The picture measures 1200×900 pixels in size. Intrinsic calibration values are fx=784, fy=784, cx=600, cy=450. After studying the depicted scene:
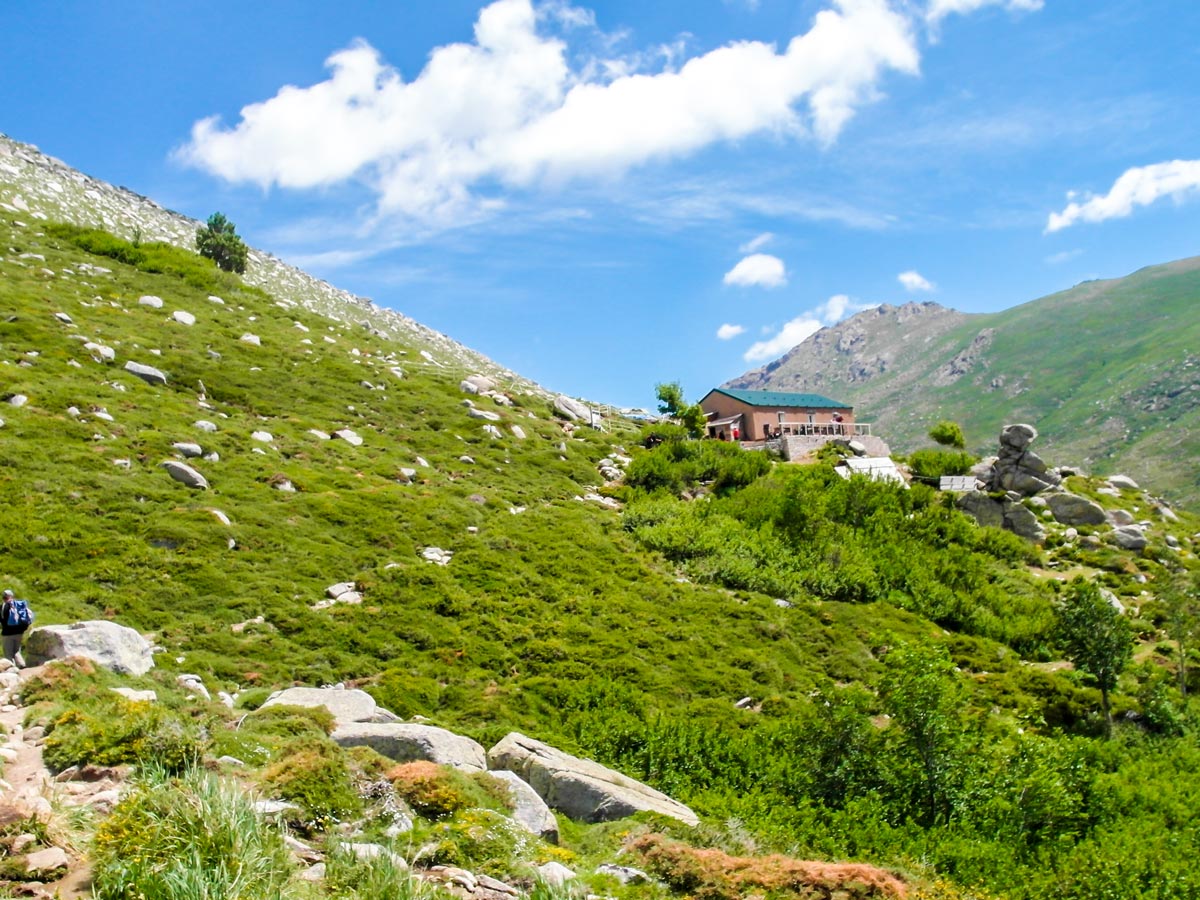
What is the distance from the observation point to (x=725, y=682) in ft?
106

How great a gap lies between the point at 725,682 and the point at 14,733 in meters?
24.3

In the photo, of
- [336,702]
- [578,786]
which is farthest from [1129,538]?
[336,702]

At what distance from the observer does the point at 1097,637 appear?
127 ft

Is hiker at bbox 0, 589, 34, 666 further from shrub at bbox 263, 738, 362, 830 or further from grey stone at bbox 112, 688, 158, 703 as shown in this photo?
shrub at bbox 263, 738, 362, 830

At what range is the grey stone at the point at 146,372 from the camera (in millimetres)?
43000

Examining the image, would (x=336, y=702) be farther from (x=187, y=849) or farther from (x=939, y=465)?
(x=939, y=465)

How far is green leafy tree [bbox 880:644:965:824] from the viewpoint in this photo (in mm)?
22766

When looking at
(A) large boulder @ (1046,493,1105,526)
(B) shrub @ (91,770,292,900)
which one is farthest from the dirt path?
(A) large boulder @ (1046,493,1105,526)

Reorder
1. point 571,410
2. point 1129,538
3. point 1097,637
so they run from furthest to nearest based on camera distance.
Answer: point 571,410 → point 1129,538 → point 1097,637

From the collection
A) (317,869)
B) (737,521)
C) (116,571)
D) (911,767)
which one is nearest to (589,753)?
(911,767)

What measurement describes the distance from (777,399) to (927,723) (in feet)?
226

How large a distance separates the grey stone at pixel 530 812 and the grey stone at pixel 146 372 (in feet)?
120

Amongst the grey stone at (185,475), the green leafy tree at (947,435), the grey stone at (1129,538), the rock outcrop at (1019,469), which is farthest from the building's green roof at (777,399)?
the grey stone at (185,475)

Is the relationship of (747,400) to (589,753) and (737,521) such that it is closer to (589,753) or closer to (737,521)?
(737,521)
